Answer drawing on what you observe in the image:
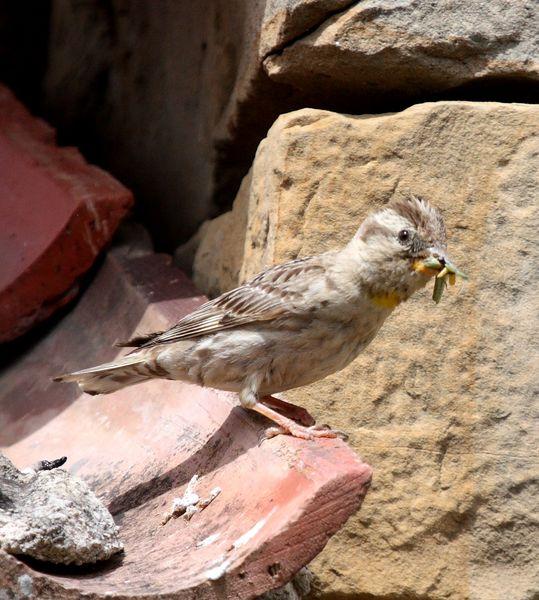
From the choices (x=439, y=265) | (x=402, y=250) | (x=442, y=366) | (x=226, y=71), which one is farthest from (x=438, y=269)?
(x=226, y=71)

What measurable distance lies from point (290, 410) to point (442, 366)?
0.61m

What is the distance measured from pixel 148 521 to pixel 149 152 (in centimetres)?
340

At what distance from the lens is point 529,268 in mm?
4273

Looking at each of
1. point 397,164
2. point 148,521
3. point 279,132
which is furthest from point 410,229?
point 148,521

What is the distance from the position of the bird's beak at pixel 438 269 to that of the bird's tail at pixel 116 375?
1.08 meters

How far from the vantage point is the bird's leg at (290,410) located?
4.17m

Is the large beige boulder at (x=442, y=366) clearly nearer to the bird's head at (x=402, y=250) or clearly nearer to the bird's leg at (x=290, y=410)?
the bird's leg at (x=290, y=410)

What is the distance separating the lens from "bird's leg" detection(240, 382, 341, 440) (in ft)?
12.2

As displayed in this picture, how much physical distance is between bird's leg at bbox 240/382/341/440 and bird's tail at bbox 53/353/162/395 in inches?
17.7

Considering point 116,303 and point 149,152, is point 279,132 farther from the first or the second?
point 149,152

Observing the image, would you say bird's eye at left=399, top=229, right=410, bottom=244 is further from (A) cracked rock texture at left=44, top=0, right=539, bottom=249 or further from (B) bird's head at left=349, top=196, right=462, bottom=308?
(A) cracked rock texture at left=44, top=0, right=539, bottom=249

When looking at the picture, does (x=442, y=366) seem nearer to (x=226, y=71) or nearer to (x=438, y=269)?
(x=438, y=269)

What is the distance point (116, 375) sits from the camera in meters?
4.28

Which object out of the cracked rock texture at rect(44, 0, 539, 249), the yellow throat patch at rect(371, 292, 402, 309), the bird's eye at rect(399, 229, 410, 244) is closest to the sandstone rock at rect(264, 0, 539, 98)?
the cracked rock texture at rect(44, 0, 539, 249)
